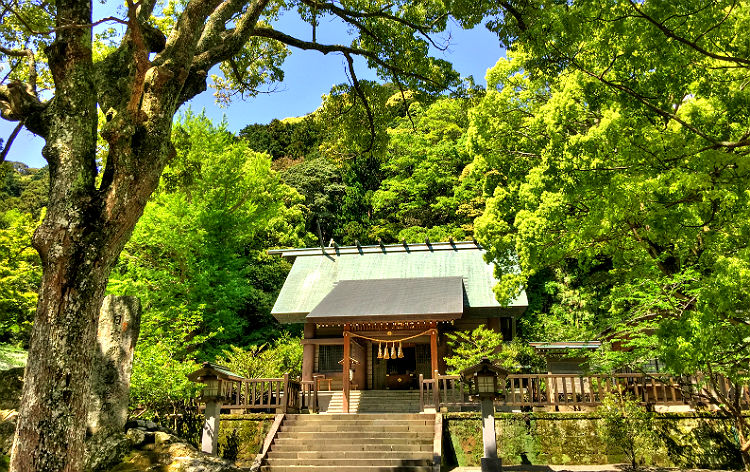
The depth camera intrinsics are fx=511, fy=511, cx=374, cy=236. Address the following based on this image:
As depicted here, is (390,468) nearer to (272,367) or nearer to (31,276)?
(272,367)

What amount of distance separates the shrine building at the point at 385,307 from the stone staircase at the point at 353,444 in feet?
8.29

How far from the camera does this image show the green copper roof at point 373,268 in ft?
58.2

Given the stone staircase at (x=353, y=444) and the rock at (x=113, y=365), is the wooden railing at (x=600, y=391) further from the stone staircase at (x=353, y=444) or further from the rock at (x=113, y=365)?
the rock at (x=113, y=365)

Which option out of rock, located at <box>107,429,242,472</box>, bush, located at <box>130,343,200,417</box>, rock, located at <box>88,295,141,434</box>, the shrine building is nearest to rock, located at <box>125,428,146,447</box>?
rock, located at <box>107,429,242,472</box>

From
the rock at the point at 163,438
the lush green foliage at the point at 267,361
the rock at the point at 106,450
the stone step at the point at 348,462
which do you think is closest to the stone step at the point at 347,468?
the stone step at the point at 348,462

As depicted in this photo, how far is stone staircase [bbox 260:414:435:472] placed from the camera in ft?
33.1

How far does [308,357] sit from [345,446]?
268 inches

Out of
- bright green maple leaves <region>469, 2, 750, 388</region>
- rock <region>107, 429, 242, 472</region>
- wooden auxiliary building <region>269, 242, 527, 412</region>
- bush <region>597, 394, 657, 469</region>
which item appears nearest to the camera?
bright green maple leaves <region>469, 2, 750, 388</region>

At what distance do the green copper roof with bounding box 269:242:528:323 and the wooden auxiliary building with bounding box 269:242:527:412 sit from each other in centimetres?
4

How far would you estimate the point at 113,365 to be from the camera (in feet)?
21.7

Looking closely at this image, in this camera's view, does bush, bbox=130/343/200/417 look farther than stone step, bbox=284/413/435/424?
No

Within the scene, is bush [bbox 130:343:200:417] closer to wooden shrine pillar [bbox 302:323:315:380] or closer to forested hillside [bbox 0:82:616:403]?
forested hillside [bbox 0:82:616:403]

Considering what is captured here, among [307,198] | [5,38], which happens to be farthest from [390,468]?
[307,198]

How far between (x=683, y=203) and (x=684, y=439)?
19.6ft
